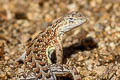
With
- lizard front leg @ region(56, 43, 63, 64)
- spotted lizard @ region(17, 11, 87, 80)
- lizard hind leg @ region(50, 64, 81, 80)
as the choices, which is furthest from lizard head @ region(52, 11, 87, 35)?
lizard hind leg @ region(50, 64, 81, 80)

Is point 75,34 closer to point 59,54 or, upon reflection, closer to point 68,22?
point 68,22

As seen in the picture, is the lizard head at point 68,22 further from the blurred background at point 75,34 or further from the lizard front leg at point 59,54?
the blurred background at point 75,34

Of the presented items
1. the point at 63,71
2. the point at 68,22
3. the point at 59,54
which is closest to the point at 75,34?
the point at 68,22

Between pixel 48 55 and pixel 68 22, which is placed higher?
pixel 68 22

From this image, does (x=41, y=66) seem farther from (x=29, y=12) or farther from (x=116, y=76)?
(x=29, y=12)

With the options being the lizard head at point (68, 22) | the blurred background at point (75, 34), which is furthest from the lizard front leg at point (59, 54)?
the blurred background at point (75, 34)
